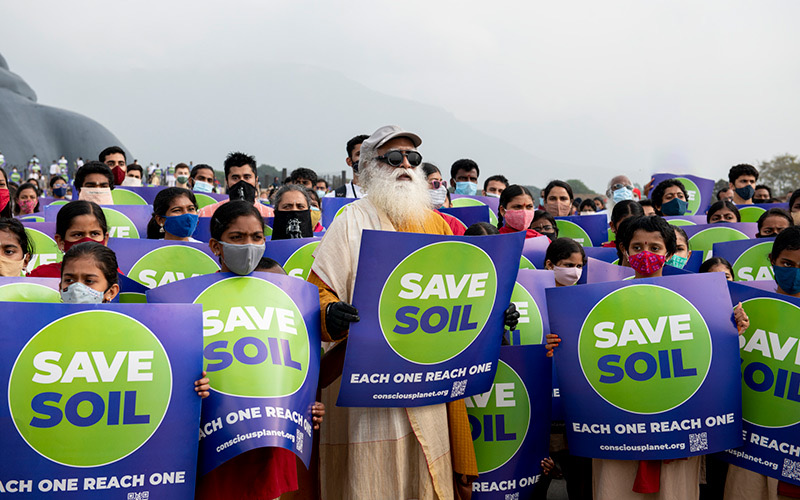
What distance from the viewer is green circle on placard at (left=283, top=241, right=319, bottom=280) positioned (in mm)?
5086

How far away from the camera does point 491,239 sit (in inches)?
142

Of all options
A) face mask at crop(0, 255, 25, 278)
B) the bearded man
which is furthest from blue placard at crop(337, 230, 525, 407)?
face mask at crop(0, 255, 25, 278)

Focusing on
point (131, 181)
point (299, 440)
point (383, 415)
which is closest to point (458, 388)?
point (383, 415)

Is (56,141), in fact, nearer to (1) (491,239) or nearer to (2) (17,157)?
(2) (17,157)

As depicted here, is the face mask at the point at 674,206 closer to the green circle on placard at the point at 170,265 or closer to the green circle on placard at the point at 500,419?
the green circle on placard at the point at 500,419

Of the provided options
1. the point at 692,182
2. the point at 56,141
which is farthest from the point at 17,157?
the point at 692,182

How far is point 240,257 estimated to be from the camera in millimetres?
3525

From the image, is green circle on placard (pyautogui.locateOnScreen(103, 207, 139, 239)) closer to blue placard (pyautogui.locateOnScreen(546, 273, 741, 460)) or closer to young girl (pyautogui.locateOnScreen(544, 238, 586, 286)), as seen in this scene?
young girl (pyautogui.locateOnScreen(544, 238, 586, 286))

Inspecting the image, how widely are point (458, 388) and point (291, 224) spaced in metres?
2.51

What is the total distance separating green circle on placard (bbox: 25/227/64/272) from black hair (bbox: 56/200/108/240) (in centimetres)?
93

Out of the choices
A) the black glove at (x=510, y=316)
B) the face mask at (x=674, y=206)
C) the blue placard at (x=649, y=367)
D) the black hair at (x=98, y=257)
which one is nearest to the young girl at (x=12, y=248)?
the black hair at (x=98, y=257)

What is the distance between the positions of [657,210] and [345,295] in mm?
5148

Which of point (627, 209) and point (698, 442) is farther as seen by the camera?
point (627, 209)

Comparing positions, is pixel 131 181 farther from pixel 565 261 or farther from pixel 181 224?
pixel 565 261
